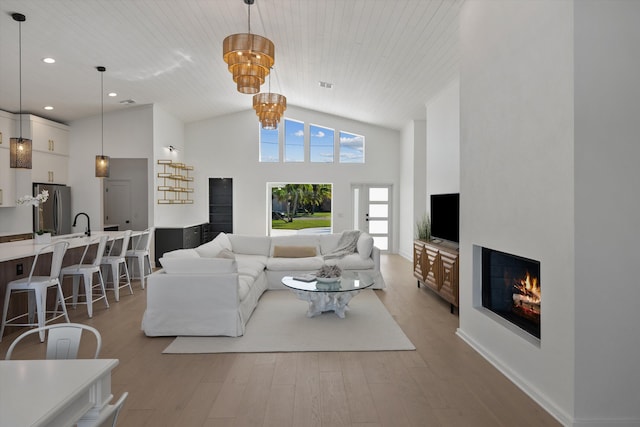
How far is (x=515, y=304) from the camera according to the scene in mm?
3404

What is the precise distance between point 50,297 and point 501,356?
16.7 feet

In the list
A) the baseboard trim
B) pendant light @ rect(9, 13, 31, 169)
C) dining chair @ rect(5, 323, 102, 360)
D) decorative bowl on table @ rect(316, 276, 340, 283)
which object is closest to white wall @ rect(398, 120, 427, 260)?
decorative bowl on table @ rect(316, 276, 340, 283)

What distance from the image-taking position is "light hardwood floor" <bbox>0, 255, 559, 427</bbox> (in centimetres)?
253

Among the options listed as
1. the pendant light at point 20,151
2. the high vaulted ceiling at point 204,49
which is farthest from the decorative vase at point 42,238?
the high vaulted ceiling at point 204,49

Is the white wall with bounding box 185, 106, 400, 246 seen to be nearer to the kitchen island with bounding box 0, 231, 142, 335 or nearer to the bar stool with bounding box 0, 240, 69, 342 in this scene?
the kitchen island with bounding box 0, 231, 142, 335

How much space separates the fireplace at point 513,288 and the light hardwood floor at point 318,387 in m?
0.45

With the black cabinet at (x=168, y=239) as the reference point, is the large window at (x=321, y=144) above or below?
above

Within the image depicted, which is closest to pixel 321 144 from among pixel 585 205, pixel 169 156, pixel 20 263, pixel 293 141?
pixel 293 141

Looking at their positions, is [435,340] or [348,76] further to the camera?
[348,76]

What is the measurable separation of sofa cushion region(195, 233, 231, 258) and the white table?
406cm

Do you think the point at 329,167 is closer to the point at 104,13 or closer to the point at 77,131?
the point at 77,131

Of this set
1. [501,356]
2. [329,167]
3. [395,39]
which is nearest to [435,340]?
[501,356]

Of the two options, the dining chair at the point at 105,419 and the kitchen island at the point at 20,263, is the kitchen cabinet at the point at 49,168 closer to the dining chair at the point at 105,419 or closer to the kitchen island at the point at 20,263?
the kitchen island at the point at 20,263

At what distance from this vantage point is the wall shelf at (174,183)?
844 centimetres
